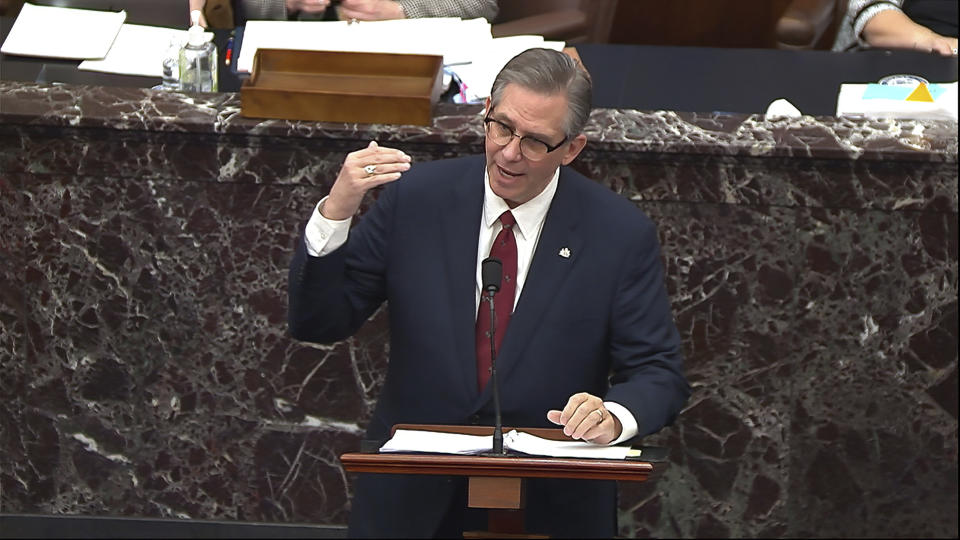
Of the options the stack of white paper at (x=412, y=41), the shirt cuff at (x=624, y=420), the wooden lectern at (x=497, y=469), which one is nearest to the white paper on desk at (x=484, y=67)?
the stack of white paper at (x=412, y=41)

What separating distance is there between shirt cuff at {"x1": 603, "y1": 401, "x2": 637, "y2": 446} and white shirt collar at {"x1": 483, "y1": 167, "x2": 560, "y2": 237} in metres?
0.41

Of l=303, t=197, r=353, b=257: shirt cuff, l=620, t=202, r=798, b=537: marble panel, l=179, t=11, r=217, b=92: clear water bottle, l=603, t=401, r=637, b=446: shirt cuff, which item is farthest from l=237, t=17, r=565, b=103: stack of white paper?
l=603, t=401, r=637, b=446: shirt cuff

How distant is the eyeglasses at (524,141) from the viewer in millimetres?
2500

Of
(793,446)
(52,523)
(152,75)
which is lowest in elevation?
(52,523)

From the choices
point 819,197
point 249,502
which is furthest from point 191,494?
point 819,197

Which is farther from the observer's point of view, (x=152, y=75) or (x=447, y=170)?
(x=152, y=75)

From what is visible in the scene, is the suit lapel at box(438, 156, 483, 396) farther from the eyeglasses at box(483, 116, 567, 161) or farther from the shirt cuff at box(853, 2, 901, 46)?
the shirt cuff at box(853, 2, 901, 46)

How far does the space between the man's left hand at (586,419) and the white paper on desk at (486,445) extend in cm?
2

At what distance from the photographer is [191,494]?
3457mm

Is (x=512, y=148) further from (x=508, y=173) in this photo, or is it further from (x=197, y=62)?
(x=197, y=62)

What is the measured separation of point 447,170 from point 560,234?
10.2 inches

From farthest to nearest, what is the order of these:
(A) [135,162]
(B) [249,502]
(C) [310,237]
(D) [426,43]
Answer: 1. (D) [426,43]
2. (B) [249,502]
3. (A) [135,162]
4. (C) [310,237]

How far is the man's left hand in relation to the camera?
228 centimetres

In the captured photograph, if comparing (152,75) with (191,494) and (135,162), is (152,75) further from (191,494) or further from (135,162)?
(191,494)
